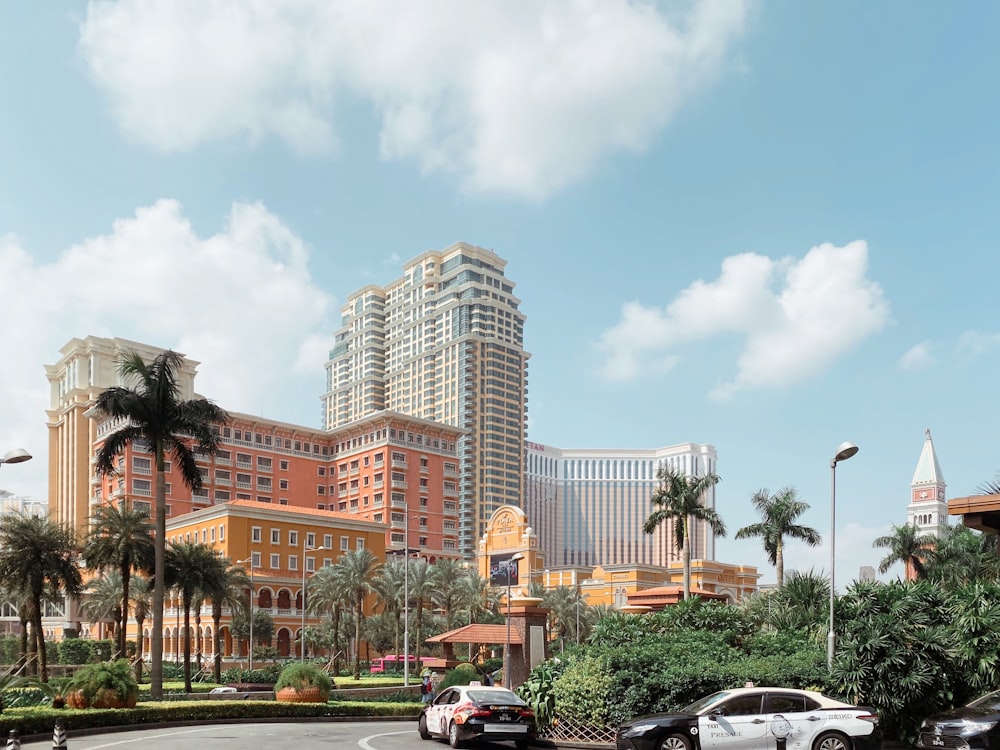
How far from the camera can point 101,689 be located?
2873 cm

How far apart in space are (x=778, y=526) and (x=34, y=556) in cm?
4461

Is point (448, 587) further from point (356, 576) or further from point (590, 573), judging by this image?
point (590, 573)

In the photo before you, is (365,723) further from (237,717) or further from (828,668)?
(828,668)

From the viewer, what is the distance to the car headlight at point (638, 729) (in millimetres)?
17891

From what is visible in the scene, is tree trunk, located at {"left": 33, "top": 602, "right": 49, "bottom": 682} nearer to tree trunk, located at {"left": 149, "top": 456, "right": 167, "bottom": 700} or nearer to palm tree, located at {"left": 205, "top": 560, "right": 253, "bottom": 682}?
tree trunk, located at {"left": 149, "top": 456, "right": 167, "bottom": 700}

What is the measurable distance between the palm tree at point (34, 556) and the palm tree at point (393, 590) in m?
30.0

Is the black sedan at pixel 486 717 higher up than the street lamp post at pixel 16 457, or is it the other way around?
the street lamp post at pixel 16 457

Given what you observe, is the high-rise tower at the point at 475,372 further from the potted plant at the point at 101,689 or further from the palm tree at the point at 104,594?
the potted plant at the point at 101,689

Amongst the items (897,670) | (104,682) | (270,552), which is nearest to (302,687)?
(104,682)

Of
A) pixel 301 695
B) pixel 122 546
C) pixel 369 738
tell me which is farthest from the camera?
pixel 122 546

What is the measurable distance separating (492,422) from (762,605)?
5636 inches

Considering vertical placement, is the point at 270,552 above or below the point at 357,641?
above

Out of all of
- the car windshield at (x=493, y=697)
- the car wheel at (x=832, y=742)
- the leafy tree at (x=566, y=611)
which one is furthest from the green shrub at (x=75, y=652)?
the car wheel at (x=832, y=742)

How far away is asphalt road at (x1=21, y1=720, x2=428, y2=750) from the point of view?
22156 millimetres
